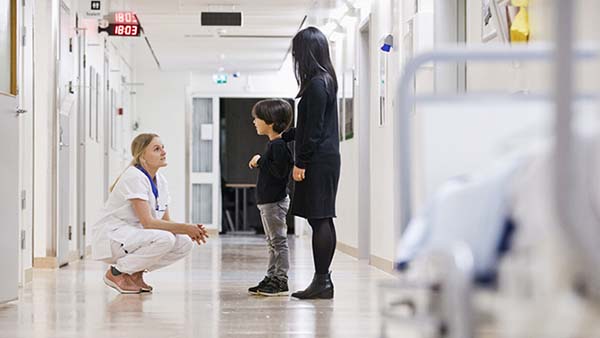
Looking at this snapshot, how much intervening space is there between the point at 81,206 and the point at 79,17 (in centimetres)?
169

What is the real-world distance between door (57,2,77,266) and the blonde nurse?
A: 2452 mm

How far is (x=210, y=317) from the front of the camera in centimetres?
434

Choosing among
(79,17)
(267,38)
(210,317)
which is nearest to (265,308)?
(210,317)

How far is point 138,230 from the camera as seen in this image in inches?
219

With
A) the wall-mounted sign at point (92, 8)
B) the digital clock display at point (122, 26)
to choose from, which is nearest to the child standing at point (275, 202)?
the wall-mounted sign at point (92, 8)

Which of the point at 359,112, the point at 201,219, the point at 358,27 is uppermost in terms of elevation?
the point at 358,27

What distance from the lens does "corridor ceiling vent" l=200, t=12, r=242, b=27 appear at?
10.1 metres

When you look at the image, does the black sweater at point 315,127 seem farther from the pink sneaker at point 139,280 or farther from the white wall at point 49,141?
the white wall at point 49,141

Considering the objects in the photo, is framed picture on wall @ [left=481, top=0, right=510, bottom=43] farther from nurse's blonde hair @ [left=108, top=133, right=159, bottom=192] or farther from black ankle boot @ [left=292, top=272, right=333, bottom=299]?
nurse's blonde hair @ [left=108, top=133, right=159, bottom=192]

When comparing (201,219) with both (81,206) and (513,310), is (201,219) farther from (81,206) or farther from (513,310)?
(513,310)

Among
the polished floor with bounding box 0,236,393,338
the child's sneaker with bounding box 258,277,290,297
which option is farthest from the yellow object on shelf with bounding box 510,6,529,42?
the child's sneaker with bounding box 258,277,290,297

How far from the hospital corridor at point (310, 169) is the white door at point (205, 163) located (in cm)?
3

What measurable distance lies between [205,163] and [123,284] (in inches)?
421

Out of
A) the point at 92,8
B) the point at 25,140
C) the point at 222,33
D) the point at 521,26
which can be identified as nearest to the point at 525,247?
the point at 521,26
